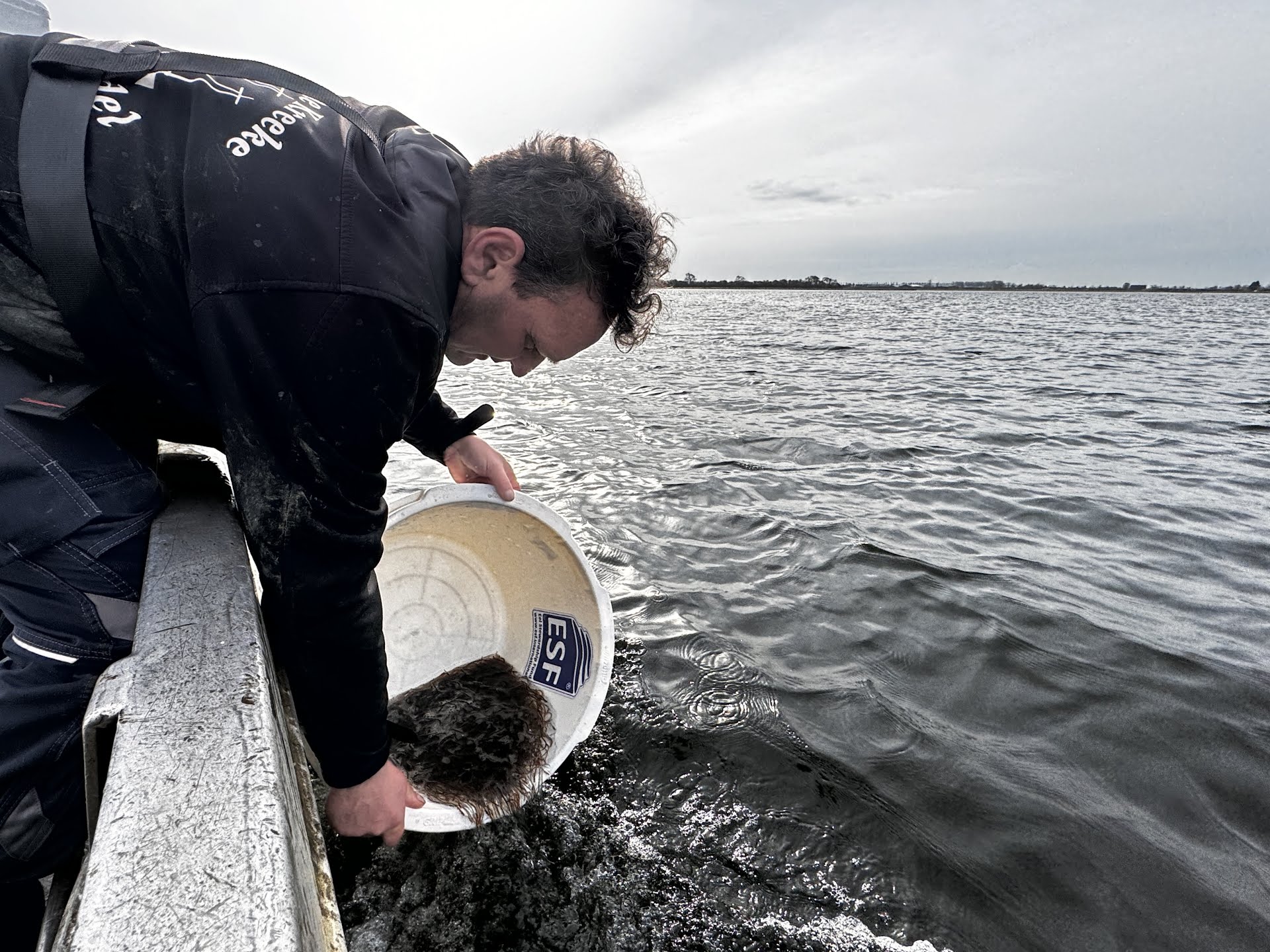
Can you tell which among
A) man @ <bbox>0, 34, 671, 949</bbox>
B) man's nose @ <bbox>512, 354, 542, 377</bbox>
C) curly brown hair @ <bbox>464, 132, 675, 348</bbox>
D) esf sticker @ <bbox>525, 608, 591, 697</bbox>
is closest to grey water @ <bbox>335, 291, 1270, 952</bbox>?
esf sticker @ <bbox>525, 608, 591, 697</bbox>

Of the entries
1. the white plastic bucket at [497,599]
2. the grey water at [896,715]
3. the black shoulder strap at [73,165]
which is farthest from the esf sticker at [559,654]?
the black shoulder strap at [73,165]

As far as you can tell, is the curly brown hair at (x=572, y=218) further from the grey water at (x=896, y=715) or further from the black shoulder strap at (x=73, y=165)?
the grey water at (x=896, y=715)

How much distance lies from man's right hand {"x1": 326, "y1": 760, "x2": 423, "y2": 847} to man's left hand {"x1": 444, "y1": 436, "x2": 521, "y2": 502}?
1179mm

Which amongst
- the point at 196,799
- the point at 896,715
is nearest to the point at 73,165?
the point at 196,799

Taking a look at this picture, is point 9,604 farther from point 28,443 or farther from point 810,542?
point 810,542

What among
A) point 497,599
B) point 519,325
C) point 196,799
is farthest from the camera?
point 497,599

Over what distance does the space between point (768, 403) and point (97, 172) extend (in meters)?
9.00

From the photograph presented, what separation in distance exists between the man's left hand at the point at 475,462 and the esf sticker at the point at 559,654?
1.87 ft

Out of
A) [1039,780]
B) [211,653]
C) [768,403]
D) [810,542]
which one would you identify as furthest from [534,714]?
[768,403]

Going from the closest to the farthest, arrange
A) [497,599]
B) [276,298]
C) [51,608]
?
[276,298] → [51,608] → [497,599]

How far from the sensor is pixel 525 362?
2006 millimetres

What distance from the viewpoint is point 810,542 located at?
16.0ft

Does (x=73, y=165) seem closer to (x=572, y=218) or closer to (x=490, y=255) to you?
(x=490, y=255)

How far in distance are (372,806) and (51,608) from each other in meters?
0.78
